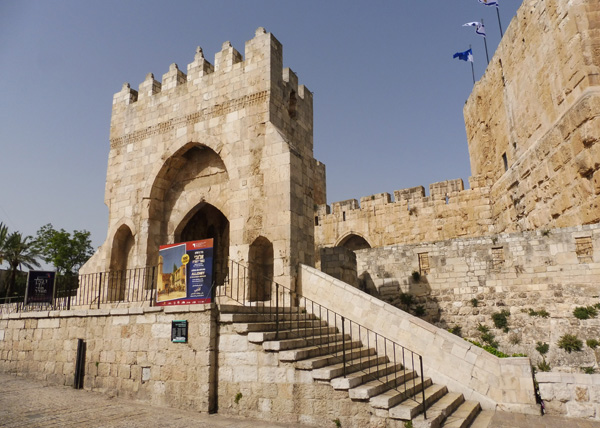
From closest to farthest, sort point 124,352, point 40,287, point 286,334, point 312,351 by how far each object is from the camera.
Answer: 1. point 312,351
2. point 286,334
3. point 124,352
4. point 40,287

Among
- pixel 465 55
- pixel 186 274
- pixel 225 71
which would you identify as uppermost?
pixel 465 55

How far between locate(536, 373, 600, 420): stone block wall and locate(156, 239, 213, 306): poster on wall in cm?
582

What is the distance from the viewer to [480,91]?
18.4m

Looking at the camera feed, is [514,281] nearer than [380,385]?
No

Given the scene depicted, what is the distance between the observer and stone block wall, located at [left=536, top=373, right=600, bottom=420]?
6340 millimetres

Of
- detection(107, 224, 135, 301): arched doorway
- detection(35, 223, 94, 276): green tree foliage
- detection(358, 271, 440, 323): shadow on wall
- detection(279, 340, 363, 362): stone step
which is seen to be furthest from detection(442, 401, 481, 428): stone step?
detection(35, 223, 94, 276): green tree foliage

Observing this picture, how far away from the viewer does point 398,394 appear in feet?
20.0

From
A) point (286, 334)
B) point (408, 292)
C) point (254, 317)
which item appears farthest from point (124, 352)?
point (408, 292)

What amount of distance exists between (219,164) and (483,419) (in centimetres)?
914

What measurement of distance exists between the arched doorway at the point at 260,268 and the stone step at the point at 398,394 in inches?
176

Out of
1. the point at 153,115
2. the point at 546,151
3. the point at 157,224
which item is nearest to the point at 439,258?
the point at 546,151

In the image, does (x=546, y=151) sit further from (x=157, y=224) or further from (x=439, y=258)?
(x=157, y=224)

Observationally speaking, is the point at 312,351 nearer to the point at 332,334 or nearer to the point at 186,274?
the point at 332,334

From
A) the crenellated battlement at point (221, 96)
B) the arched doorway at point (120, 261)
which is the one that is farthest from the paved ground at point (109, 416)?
the crenellated battlement at point (221, 96)
